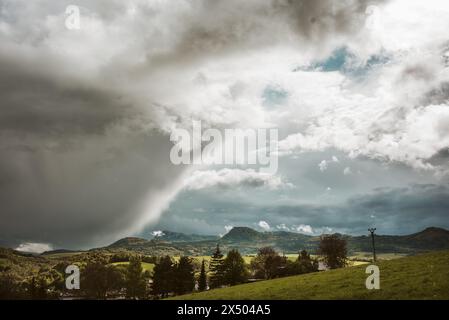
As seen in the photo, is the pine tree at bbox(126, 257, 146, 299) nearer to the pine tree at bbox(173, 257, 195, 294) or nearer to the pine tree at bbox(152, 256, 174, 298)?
the pine tree at bbox(152, 256, 174, 298)

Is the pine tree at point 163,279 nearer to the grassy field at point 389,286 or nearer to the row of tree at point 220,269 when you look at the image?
the row of tree at point 220,269

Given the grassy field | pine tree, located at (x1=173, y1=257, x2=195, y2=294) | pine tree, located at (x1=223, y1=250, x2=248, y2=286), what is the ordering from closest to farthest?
the grassy field → pine tree, located at (x1=223, y1=250, x2=248, y2=286) → pine tree, located at (x1=173, y1=257, x2=195, y2=294)

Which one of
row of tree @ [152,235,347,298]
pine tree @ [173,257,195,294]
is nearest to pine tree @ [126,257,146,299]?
row of tree @ [152,235,347,298]

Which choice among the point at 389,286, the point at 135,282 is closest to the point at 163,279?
the point at 135,282

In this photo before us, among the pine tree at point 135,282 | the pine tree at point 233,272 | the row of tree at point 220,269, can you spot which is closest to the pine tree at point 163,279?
the row of tree at point 220,269

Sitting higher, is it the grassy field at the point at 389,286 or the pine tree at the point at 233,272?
the grassy field at the point at 389,286

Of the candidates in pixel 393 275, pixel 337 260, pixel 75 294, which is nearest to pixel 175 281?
pixel 337 260

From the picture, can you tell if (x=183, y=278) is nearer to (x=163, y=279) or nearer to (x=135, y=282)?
(x=163, y=279)

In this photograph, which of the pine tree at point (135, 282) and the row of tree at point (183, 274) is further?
the pine tree at point (135, 282)

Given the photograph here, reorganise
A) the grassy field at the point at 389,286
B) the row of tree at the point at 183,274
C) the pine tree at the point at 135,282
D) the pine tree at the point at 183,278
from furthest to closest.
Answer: the pine tree at the point at 135,282 → the pine tree at the point at 183,278 → the row of tree at the point at 183,274 → the grassy field at the point at 389,286

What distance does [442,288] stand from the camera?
1401 inches
